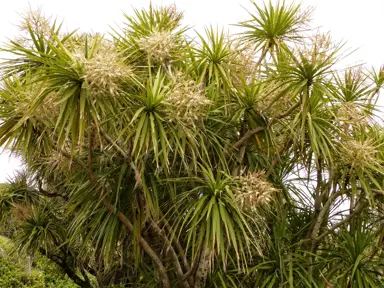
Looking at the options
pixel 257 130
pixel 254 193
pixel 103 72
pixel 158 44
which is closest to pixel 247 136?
pixel 257 130

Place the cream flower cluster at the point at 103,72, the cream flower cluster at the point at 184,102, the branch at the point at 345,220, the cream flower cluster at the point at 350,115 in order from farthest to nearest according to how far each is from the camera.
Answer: the branch at the point at 345,220 < the cream flower cluster at the point at 350,115 < the cream flower cluster at the point at 184,102 < the cream flower cluster at the point at 103,72

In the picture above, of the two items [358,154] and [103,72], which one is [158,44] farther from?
[358,154]

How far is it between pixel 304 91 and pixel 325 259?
1.42 metres

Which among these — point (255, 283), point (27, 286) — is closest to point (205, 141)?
point (255, 283)

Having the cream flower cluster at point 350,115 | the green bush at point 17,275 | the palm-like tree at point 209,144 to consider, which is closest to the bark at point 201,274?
the palm-like tree at point 209,144

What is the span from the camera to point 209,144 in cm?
491

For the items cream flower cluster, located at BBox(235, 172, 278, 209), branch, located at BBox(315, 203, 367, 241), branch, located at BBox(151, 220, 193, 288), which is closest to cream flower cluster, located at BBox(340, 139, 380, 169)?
branch, located at BBox(315, 203, 367, 241)

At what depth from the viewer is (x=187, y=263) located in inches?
194

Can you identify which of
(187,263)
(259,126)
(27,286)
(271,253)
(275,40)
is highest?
(275,40)

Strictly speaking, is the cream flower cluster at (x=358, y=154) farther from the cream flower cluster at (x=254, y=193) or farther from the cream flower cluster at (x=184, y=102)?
the cream flower cluster at (x=184, y=102)

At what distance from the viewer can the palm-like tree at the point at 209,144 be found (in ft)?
13.7

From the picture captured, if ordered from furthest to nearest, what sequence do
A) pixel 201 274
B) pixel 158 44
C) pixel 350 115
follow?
pixel 201 274 < pixel 350 115 < pixel 158 44

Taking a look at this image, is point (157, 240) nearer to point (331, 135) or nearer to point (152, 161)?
point (152, 161)

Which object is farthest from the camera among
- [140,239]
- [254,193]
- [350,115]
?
[140,239]
